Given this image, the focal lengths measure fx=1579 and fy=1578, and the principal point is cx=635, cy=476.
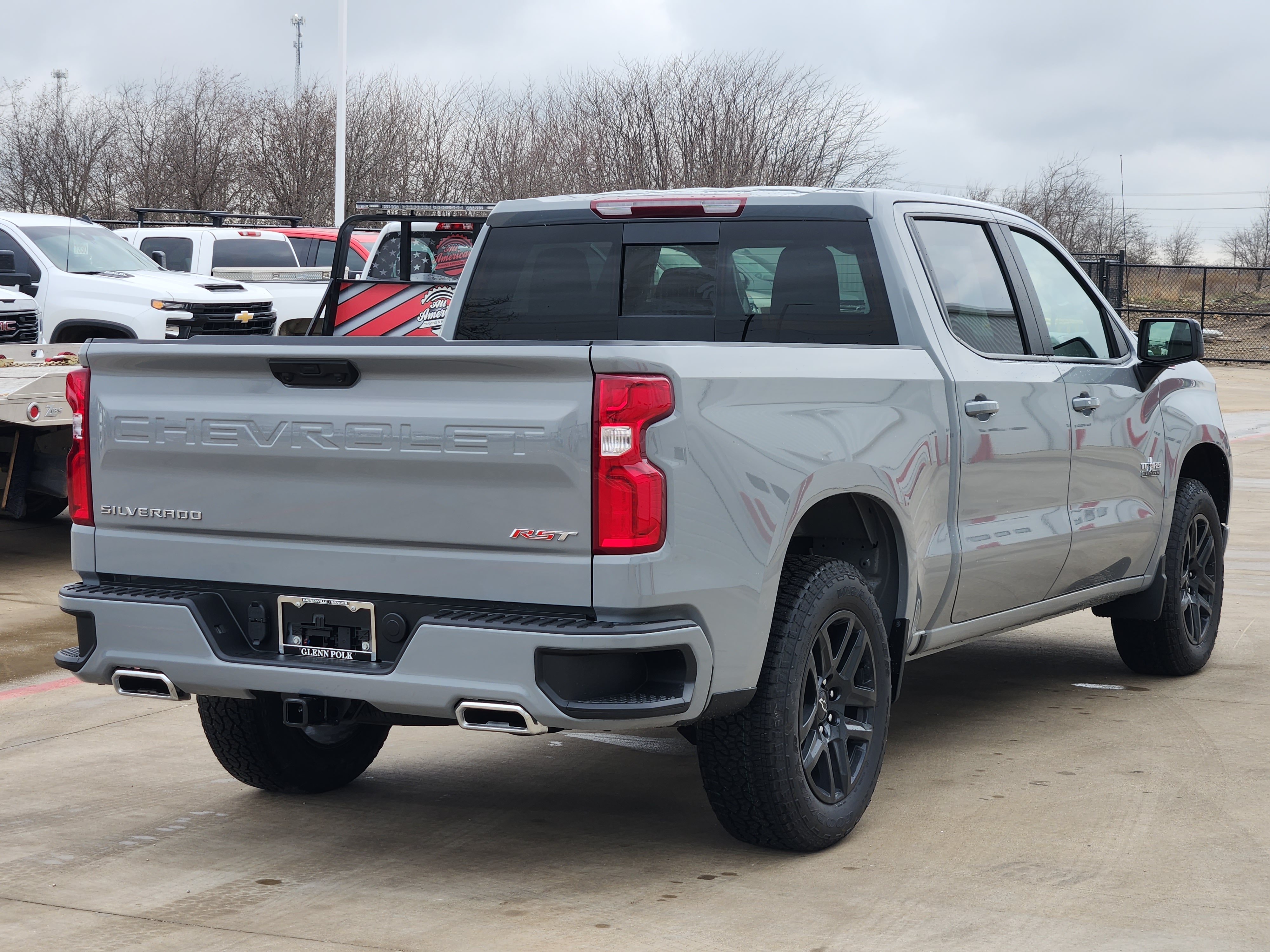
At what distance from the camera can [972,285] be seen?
5.55 metres

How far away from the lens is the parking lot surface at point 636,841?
13.0 feet

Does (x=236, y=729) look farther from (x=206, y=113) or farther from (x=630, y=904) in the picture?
(x=206, y=113)

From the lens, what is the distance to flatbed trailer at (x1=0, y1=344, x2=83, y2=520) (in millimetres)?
9312

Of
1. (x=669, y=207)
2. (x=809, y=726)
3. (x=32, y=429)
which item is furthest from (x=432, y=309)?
(x=809, y=726)

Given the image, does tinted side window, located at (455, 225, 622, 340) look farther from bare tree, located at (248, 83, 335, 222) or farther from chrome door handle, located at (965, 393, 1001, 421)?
bare tree, located at (248, 83, 335, 222)

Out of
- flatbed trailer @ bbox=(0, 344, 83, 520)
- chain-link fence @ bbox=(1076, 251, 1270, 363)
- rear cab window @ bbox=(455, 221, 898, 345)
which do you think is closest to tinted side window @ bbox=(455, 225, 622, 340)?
rear cab window @ bbox=(455, 221, 898, 345)

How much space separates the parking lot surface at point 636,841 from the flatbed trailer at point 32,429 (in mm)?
2863

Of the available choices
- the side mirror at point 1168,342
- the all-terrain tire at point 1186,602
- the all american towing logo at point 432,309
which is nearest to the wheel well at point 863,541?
the side mirror at point 1168,342

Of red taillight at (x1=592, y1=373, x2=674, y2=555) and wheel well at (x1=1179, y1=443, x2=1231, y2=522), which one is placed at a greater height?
red taillight at (x1=592, y1=373, x2=674, y2=555)

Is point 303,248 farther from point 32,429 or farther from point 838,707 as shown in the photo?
point 838,707

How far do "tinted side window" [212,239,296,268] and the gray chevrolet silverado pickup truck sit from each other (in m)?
14.7

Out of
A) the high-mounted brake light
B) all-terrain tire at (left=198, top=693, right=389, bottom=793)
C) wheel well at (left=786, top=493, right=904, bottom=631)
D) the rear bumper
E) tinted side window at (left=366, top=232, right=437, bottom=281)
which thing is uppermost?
tinted side window at (left=366, top=232, right=437, bottom=281)

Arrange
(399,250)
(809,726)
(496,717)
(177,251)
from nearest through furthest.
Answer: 1. (496,717)
2. (809,726)
3. (399,250)
4. (177,251)

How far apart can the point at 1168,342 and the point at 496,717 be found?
12.0ft
